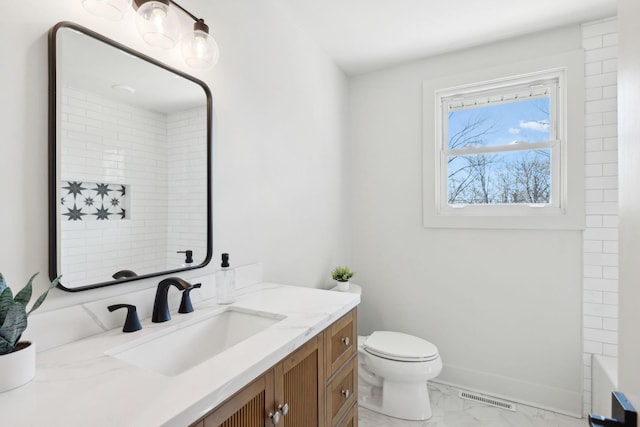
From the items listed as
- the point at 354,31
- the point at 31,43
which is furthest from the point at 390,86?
the point at 31,43

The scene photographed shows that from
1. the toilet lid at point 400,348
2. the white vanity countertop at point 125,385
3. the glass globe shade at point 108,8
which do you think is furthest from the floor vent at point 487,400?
the glass globe shade at point 108,8

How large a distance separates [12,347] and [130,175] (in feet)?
1.94

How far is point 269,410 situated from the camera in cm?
87

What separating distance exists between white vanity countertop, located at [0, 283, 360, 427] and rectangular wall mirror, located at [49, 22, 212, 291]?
21 centimetres

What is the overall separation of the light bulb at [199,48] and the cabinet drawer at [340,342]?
3.73 ft

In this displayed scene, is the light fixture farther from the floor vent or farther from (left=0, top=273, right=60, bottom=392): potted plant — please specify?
the floor vent

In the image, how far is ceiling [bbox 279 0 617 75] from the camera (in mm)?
1852

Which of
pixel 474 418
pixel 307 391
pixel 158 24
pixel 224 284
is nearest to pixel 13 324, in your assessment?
pixel 224 284

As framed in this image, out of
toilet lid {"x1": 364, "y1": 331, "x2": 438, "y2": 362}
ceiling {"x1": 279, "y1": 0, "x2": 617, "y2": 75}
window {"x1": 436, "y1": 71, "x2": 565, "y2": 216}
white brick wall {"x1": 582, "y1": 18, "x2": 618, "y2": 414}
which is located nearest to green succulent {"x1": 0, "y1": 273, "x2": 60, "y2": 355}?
toilet lid {"x1": 364, "y1": 331, "x2": 438, "y2": 362}

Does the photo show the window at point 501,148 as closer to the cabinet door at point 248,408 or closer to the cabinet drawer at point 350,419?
the cabinet drawer at point 350,419

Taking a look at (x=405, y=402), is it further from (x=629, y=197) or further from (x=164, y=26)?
(x=164, y=26)

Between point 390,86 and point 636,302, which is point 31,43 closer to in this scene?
point 636,302

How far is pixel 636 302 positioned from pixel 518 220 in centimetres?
191

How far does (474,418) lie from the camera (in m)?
1.99
